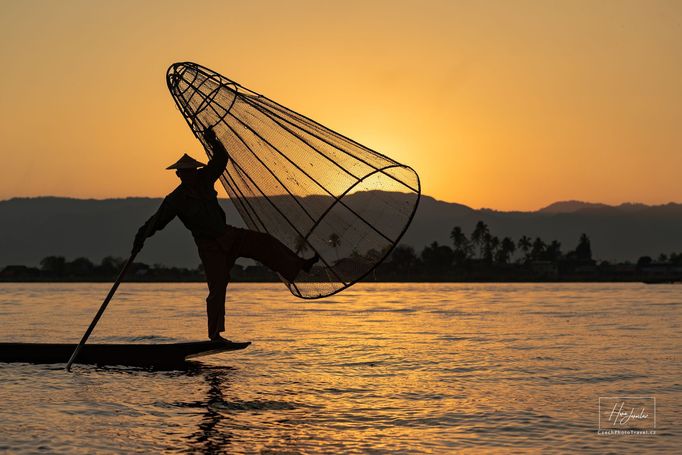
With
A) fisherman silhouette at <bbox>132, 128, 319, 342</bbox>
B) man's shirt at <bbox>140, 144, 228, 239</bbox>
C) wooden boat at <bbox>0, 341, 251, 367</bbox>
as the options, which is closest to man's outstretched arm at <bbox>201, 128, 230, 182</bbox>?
fisherman silhouette at <bbox>132, 128, 319, 342</bbox>

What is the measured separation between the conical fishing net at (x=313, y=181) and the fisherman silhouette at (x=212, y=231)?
0.25 m

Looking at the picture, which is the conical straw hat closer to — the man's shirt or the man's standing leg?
the man's shirt

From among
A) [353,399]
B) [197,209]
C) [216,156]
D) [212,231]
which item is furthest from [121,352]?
[216,156]

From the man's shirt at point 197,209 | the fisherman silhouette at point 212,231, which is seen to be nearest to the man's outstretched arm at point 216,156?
the fisherman silhouette at point 212,231

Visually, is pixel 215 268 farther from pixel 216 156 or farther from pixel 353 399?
pixel 353 399

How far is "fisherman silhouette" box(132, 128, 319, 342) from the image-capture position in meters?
15.6

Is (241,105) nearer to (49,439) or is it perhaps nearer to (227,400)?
(227,400)

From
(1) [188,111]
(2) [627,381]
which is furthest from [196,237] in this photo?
(2) [627,381]

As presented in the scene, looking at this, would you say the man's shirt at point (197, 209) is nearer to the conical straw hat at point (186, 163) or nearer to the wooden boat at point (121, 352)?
the conical straw hat at point (186, 163)

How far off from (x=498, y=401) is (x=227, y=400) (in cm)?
470

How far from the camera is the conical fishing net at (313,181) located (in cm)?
1402

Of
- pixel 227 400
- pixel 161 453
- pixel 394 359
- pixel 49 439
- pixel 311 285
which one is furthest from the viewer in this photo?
pixel 394 359

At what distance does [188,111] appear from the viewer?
15.9 meters

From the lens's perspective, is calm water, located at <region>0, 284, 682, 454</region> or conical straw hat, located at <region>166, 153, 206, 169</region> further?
conical straw hat, located at <region>166, 153, 206, 169</region>
